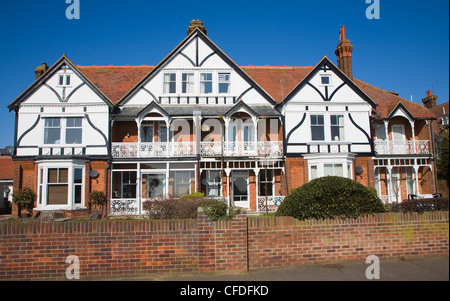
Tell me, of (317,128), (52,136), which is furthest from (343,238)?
(52,136)

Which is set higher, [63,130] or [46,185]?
[63,130]

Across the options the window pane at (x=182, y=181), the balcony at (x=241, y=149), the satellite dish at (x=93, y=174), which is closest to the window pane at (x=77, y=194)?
the satellite dish at (x=93, y=174)

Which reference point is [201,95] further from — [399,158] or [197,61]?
[399,158]

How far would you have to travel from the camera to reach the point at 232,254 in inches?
307

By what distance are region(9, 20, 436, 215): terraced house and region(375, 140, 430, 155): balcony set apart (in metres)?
0.06

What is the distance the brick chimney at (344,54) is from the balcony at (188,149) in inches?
316

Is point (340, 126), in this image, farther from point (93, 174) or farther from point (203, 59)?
point (93, 174)

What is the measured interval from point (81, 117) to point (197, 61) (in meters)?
7.77

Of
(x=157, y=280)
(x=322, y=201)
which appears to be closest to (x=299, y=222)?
(x=322, y=201)

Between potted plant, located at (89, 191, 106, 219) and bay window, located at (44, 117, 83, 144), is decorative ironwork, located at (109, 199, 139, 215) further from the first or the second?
bay window, located at (44, 117, 83, 144)

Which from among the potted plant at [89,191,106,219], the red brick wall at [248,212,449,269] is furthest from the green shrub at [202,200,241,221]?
the potted plant at [89,191,106,219]

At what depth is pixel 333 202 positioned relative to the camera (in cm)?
845

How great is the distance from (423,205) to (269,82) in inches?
628

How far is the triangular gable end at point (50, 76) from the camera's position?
62.3 ft
